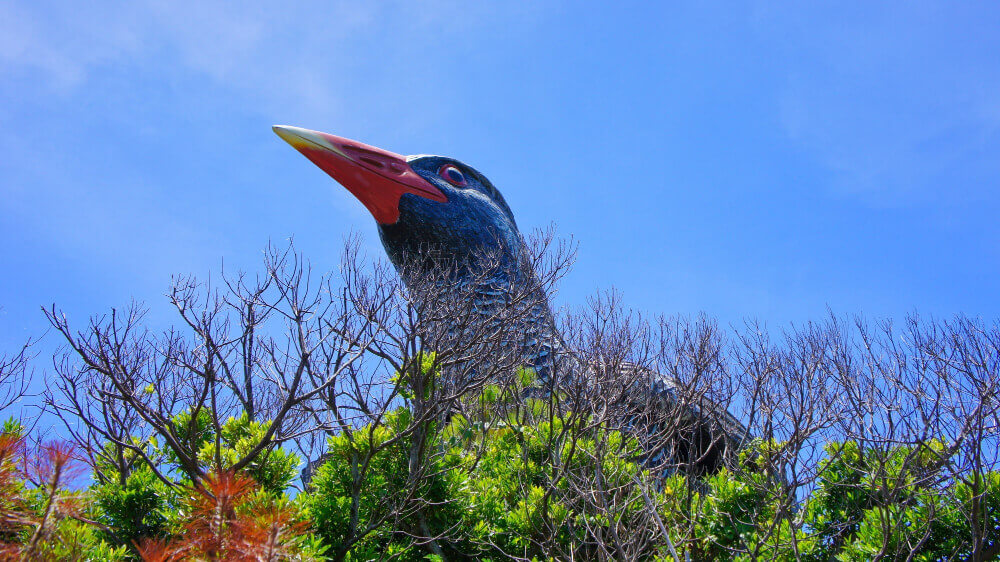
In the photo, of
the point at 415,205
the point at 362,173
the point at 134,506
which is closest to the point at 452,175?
the point at 415,205

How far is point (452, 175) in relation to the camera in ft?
31.2

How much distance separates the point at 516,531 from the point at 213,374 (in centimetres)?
247

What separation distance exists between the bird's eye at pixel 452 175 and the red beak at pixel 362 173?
0.36 metres

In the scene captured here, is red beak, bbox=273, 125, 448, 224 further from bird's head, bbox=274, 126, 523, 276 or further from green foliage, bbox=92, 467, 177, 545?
green foliage, bbox=92, 467, 177, 545

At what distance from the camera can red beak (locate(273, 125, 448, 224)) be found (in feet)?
29.6

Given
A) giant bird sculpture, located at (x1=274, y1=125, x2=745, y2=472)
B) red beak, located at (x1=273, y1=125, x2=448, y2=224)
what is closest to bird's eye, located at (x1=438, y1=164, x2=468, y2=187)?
giant bird sculpture, located at (x1=274, y1=125, x2=745, y2=472)

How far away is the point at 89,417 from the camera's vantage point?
7.61 m

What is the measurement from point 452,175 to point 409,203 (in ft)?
2.85

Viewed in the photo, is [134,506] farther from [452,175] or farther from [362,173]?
[452,175]

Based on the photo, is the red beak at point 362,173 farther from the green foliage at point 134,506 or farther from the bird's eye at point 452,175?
the green foliage at point 134,506

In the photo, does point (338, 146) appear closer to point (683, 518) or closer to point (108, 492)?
point (108, 492)

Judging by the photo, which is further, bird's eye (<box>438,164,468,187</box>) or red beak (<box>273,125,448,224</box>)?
bird's eye (<box>438,164,468,187</box>)

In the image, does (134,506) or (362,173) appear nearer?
(134,506)

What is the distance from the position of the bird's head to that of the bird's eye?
71 millimetres
